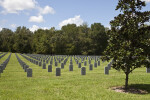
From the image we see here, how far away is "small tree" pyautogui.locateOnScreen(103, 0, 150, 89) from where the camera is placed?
1059cm

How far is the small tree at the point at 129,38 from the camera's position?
10.6m

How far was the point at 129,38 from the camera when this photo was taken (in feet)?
36.3

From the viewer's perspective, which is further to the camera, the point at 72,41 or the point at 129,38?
the point at 72,41

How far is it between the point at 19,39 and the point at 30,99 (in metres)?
87.8

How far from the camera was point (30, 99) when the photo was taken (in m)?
9.45

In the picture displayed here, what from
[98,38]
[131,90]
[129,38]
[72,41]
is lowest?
[131,90]

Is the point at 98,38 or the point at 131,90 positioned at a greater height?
the point at 98,38

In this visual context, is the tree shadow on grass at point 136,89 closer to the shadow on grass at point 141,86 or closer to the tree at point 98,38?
the shadow on grass at point 141,86

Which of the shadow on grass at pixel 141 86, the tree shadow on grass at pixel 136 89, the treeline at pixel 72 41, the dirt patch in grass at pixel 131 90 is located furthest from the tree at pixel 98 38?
the dirt patch in grass at pixel 131 90

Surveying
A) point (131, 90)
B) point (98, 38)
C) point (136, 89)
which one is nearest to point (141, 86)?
point (136, 89)

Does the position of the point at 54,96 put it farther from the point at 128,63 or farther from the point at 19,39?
the point at 19,39

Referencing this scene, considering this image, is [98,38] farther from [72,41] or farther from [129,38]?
[129,38]

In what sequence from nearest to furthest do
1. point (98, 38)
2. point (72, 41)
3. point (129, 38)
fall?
point (129, 38), point (72, 41), point (98, 38)

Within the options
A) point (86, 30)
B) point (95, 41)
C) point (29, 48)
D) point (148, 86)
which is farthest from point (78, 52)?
point (148, 86)
